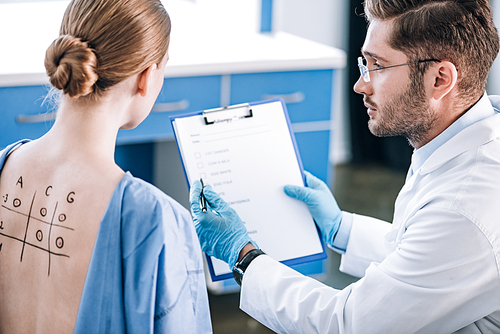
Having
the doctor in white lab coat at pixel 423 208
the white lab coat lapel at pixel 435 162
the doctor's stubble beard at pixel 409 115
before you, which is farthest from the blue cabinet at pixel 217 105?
the white lab coat lapel at pixel 435 162

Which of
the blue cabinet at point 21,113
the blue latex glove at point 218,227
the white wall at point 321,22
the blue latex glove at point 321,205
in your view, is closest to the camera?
the blue latex glove at point 218,227

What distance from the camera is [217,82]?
2033 mm

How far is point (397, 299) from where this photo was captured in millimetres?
1068

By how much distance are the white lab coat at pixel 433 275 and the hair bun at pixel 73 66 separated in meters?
0.54

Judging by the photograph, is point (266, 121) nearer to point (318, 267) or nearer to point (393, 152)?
point (318, 267)

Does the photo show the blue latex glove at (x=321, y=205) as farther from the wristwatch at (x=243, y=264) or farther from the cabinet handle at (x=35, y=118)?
the cabinet handle at (x=35, y=118)

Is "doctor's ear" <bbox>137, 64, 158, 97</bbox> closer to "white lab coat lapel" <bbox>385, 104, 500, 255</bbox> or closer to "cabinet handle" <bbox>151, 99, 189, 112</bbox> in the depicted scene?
"white lab coat lapel" <bbox>385, 104, 500, 255</bbox>

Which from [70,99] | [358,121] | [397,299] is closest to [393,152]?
[358,121]

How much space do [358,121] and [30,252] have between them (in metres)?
2.74

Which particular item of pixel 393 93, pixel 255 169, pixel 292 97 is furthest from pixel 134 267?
pixel 292 97

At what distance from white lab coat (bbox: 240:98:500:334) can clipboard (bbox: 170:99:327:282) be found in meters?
0.16

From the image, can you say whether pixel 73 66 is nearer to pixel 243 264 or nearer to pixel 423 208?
pixel 243 264

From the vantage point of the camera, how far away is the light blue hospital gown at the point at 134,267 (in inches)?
34.7

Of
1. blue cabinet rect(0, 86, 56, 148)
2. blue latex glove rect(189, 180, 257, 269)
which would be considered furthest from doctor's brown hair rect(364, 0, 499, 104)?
blue cabinet rect(0, 86, 56, 148)
